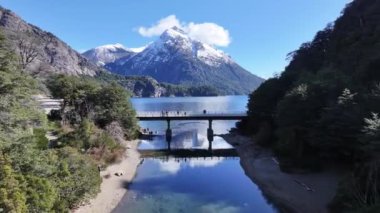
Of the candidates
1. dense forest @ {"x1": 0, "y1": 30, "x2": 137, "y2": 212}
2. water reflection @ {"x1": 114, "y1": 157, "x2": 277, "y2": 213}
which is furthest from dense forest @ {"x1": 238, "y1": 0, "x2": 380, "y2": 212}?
dense forest @ {"x1": 0, "y1": 30, "x2": 137, "y2": 212}

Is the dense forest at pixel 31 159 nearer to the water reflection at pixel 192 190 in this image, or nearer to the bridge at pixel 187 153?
the water reflection at pixel 192 190

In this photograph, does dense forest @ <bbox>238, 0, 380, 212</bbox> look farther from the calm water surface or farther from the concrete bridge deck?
the calm water surface

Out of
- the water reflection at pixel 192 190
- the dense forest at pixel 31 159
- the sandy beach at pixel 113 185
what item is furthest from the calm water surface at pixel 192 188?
the dense forest at pixel 31 159

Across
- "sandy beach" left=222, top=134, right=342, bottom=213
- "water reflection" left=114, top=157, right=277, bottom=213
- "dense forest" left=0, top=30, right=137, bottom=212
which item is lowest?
"water reflection" left=114, top=157, right=277, bottom=213

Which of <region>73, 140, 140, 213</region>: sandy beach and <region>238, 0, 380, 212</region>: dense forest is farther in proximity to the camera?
<region>73, 140, 140, 213</region>: sandy beach

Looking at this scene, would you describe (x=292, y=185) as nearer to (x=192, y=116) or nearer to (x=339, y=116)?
(x=339, y=116)

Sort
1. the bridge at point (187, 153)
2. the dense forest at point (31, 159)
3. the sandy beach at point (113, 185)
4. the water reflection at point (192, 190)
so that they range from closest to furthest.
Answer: the dense forest at point (31, 159)
the sandy beach at point (113, 185)
the water reflection at point (192, 190)
the bridge at point (187, 153)

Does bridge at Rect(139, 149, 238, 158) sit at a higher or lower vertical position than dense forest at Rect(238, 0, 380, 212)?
lower

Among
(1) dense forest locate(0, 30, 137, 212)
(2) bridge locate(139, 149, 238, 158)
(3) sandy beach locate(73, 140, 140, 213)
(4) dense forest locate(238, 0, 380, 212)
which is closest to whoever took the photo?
(1) dense forest locate(0, 30, 137, 212)
